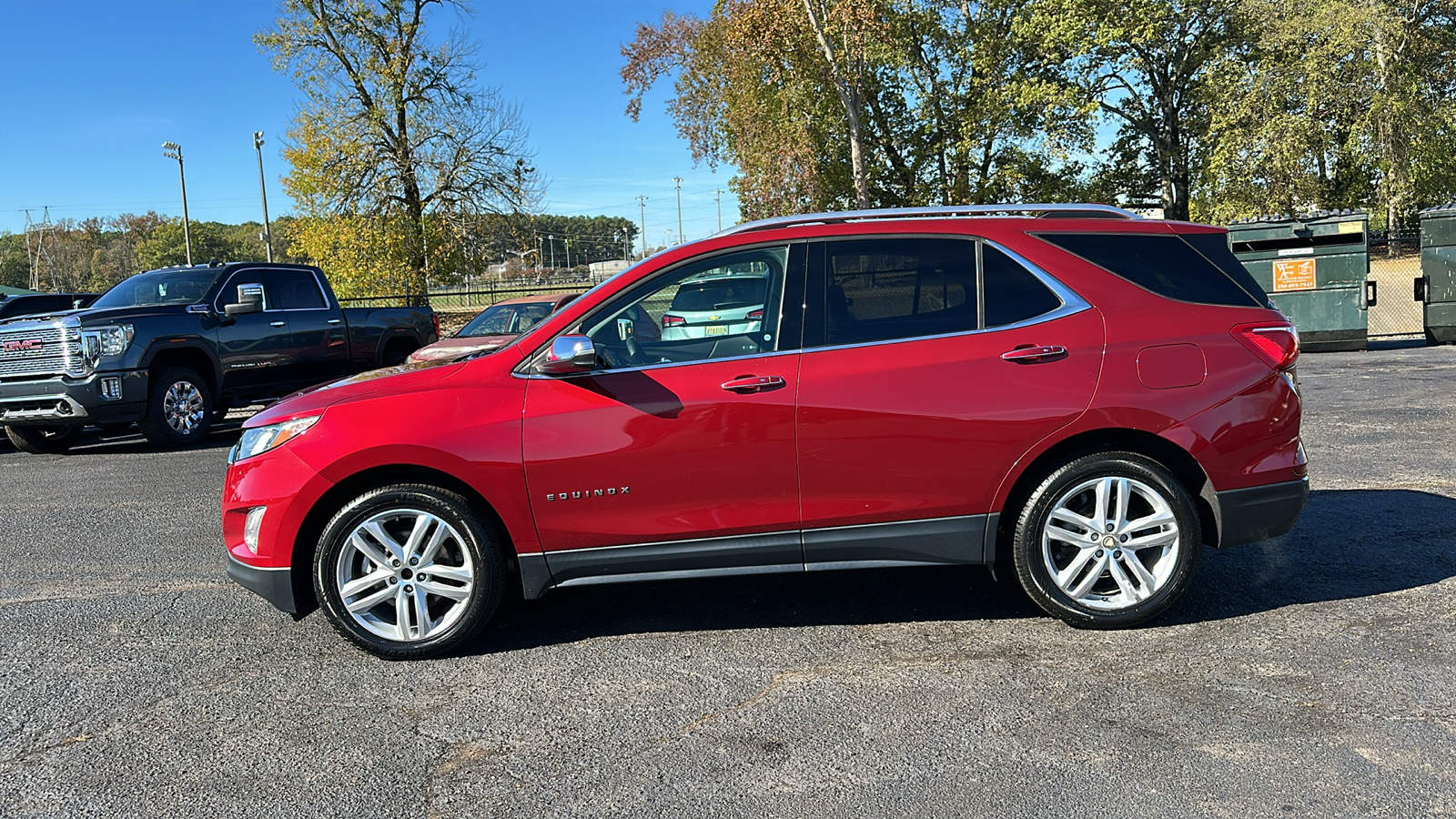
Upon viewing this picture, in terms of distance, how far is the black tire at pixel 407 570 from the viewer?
4254mm

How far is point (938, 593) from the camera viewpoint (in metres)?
4.96

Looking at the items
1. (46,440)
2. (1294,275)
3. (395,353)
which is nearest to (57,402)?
(46,440)

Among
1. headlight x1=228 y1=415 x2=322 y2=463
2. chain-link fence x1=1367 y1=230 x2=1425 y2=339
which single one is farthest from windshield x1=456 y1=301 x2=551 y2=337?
chain-link fence x1=1367 y1=230 x2=1425 y2=339

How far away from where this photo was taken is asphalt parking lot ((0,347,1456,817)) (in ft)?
10.2

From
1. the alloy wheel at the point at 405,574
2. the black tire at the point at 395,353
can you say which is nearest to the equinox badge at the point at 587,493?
the alloy wheel at the point at 405,574

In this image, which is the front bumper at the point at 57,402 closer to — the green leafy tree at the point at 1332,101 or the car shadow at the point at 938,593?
the car shadow at the point at 938,593

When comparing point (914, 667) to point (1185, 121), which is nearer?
point (914, 667)

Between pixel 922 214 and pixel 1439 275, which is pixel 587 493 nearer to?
pixel 922 214

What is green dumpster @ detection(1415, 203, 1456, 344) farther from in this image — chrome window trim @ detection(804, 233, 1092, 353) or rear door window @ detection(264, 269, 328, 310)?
rear door window @ detection(264, 269, 328, 310)

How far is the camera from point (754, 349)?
14.0 ft

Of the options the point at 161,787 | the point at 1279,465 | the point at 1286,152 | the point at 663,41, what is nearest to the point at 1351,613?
the point at 1279,465

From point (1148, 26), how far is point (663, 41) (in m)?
17.0

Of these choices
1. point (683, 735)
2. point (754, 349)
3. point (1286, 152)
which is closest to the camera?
point (683, 735)

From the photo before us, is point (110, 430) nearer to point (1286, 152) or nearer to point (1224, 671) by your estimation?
point (1224, 671)
